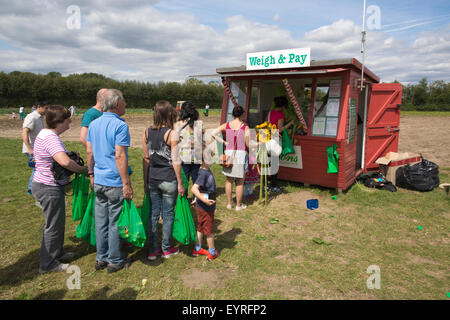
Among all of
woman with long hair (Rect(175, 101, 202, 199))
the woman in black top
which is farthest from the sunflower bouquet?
the woman in black top

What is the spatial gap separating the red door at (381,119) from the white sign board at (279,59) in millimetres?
3019

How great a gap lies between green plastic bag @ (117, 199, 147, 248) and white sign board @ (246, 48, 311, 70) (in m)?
4.31

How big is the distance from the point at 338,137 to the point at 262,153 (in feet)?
5.62

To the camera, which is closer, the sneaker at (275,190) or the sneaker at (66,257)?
the sneaker at (66,257)

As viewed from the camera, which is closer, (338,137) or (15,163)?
(338,137)

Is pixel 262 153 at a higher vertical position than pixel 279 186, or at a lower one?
higher

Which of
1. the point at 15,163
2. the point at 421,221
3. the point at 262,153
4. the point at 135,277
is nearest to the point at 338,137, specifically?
the point at 262,153

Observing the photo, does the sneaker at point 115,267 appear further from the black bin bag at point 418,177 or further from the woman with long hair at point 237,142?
the black bin bag at point 418,177

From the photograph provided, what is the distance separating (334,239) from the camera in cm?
447

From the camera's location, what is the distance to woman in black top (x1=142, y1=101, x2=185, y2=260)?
11.2 feet

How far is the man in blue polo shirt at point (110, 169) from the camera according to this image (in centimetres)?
311

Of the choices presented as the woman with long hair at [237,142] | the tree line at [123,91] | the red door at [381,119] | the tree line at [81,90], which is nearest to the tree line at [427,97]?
the tree line at [123,91]
